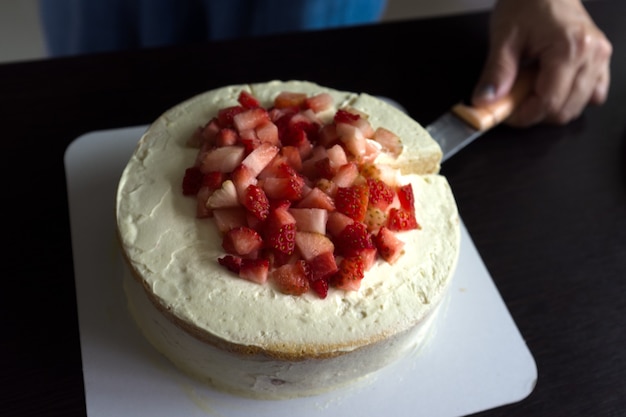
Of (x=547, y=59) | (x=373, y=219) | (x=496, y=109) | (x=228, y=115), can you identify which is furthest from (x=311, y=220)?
(x=547, y=59)

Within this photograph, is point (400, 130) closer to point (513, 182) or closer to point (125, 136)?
point (513, 182)

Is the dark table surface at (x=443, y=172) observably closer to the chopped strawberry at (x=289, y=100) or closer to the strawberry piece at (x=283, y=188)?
the chopped strawberry at (x=289, y=100)

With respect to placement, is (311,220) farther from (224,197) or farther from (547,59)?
(547,59)

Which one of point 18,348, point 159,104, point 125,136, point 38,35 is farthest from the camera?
point 38,35

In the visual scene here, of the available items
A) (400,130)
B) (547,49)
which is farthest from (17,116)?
(547,49)

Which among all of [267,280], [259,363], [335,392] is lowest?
[335,392]

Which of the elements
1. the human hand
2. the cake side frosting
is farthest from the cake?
the human hand
